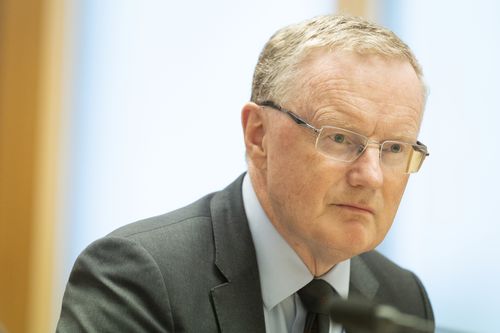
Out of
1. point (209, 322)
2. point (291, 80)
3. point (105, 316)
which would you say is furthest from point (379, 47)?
point (105, 316)

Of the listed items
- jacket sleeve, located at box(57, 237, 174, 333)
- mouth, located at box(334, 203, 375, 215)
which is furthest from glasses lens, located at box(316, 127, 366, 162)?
jacket sleeve, located at box(57, 237, 174, 333)

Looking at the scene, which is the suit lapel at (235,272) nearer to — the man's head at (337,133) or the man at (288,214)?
the man at (288,214)

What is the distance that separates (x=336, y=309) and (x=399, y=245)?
78.7 inches

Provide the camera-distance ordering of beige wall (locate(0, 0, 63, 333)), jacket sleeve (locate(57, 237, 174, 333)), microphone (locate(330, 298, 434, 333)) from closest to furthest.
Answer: microphone (locate(330, 298, 434, 333))
jacket sleeve (locate(57, 237, 174, 333))
beige wall (locate(0, 0, 63, 333))

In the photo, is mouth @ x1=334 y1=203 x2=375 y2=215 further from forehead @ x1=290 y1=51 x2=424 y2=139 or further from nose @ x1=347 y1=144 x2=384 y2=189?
forehead @ x1=290 y1=51 x2=424 y2=139

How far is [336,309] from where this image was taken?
3.05 feet

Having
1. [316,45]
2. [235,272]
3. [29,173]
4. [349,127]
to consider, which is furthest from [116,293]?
[29,173]

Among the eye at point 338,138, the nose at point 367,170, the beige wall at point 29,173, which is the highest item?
the eye at point 338,138

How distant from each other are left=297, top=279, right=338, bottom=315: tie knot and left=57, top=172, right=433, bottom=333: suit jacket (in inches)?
5.3

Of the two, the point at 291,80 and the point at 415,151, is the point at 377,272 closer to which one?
the point at 415,151

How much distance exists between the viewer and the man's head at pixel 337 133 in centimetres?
165

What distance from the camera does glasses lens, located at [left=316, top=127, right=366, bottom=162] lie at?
1.66 m

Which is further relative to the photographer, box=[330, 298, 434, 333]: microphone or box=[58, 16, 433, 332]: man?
box=[58, 16, 433, 332]: man

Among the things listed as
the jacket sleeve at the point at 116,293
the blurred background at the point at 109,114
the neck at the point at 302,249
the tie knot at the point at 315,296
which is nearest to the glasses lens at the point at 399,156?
the neck at the point at 302,249
